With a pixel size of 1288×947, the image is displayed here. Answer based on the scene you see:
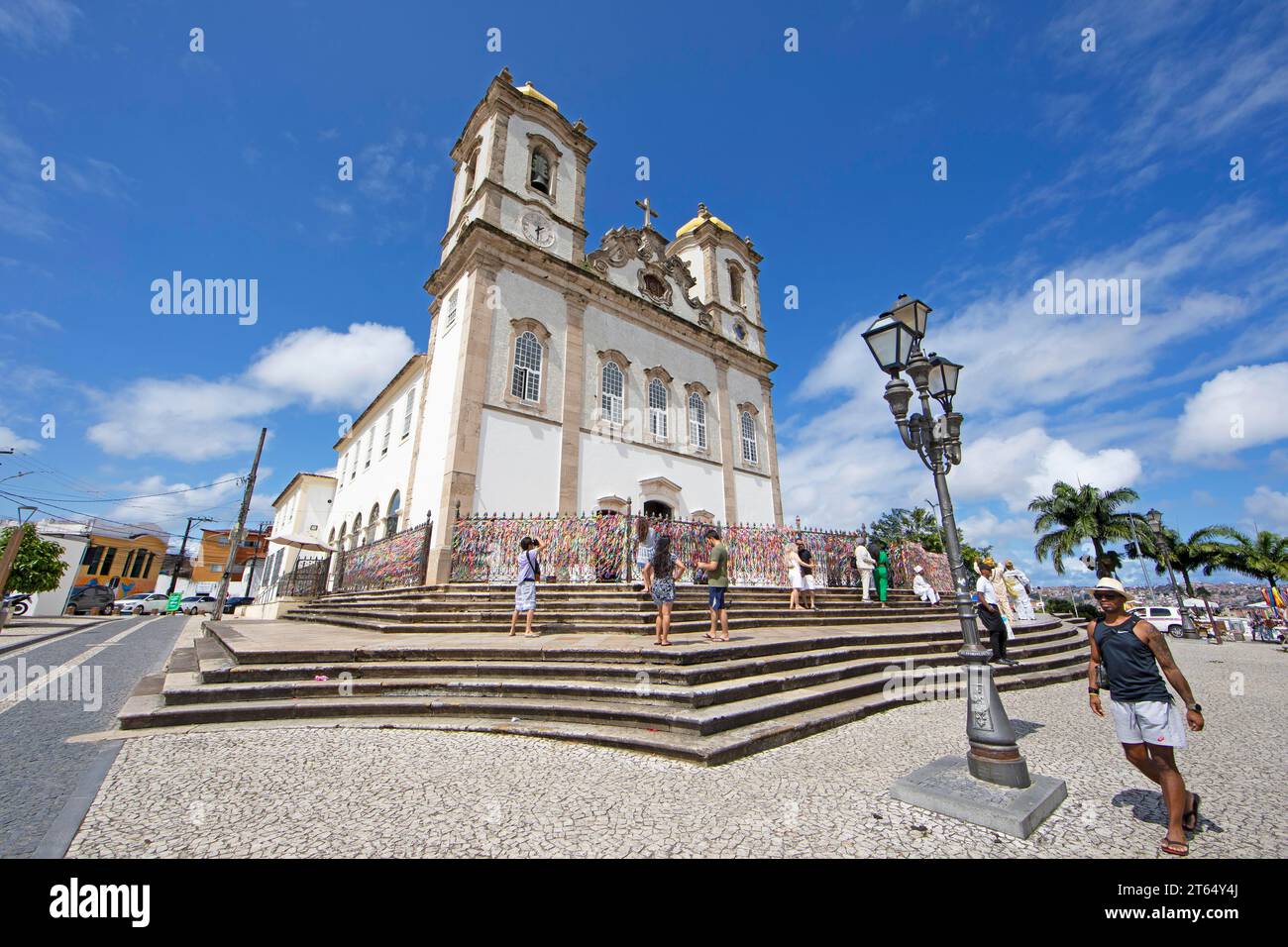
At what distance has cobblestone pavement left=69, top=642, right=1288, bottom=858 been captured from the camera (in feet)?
8.96

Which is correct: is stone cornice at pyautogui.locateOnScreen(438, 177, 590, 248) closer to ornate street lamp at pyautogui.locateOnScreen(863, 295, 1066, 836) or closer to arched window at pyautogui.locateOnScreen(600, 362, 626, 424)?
arched window at pyautogui.locateOnScreen(600, 362, 626, 424)

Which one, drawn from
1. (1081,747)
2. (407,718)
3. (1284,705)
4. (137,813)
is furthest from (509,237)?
(1284,705)

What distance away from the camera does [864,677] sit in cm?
663

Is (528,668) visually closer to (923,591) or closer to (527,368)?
(527,368)

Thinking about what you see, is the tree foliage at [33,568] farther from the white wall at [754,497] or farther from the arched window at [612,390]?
the white wall at [754,497]

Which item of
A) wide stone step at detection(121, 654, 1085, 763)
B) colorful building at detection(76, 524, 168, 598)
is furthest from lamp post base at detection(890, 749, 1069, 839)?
colorful building at detection(76, 524, 168, 598)

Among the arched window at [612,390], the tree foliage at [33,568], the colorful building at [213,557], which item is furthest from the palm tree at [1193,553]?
the colorful building at [213,557]

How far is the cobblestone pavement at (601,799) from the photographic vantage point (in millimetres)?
2732

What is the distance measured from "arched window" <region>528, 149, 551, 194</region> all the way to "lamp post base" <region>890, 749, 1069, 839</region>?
20.4 meters

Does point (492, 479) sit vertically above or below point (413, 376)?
below
